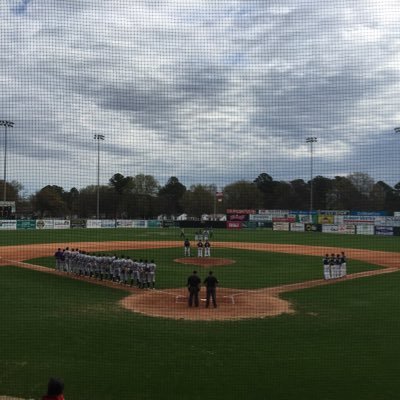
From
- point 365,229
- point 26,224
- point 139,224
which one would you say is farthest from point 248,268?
point 139,224

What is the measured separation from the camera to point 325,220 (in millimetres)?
44969

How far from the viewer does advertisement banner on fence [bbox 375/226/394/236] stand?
132 feet

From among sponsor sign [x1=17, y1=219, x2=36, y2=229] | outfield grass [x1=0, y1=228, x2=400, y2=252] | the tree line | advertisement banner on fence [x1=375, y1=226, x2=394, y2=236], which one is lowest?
outfield grass [x1=0, y1=228, x2=400, y2=252]

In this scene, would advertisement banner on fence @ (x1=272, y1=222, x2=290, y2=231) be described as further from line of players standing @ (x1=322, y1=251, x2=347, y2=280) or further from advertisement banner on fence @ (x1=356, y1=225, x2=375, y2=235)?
line of players standing @ (x1=322, y1=251, x2=347, y2=280)

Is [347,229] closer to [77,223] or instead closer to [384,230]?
[384,230]

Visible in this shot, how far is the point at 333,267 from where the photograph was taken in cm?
1608

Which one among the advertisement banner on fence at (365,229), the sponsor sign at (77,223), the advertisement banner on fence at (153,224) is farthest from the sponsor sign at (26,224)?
the advertisement banner on fence at (365,229)

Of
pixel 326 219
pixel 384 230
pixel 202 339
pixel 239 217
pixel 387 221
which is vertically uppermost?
pixel 239 217

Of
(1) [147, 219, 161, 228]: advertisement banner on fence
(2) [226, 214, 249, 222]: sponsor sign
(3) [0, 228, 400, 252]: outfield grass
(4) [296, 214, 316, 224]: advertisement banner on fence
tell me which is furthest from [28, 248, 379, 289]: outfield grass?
(1) [147, 219, 161, 228]: advertisement banner on fence

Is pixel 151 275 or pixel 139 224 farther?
pixel 139 224

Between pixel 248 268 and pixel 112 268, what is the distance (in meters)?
6.28

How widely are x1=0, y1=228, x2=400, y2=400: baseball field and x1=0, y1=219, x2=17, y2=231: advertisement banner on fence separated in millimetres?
26163

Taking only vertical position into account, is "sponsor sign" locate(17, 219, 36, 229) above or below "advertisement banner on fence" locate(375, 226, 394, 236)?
above

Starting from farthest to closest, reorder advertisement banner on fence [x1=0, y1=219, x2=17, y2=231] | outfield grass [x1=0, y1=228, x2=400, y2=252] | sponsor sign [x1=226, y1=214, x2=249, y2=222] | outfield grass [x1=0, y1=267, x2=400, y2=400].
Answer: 1. sponsor sign [x1=226, y1=214, x2=249, y2=222]
2. advertisement banner on fence [x1=0, y1=219, x2=17, y2=231]
3. outfield grass [x1=0, y1=228, x2=400, y2=252]
4. outfield grass [x1=0, y1=267, x2=400, y2=400]
